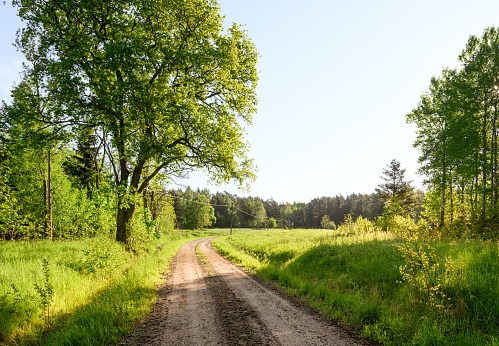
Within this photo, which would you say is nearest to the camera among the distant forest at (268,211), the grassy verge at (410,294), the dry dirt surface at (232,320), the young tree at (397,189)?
the grassy verge at (410,294)

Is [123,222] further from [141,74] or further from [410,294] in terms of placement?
[410,294]

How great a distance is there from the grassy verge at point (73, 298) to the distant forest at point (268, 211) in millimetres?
77507

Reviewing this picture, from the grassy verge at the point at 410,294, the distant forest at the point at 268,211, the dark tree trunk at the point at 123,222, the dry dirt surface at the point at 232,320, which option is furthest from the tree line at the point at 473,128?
the distant forest at the point at 268,211

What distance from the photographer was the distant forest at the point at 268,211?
9144cm

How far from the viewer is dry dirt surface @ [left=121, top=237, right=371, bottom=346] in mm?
4805

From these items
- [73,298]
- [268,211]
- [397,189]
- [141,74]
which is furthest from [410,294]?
[268,211]

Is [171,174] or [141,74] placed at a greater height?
[141,74]

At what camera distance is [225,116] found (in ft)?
43.2

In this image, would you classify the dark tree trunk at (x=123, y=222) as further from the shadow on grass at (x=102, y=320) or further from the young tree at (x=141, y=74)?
the shadow on grass at (x=102, y=320)

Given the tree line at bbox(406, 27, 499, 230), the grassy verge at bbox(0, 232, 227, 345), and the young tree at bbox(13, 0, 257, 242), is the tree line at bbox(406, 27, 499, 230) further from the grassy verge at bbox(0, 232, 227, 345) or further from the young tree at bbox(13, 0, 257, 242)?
the grassy verge at bbox(0, 232, 227, 345)

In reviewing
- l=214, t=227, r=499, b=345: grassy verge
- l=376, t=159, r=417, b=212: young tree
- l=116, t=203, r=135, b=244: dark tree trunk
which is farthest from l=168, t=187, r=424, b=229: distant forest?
l=214, t=227, r=499, b=345: grassy verge

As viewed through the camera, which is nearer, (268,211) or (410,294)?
(410,294)

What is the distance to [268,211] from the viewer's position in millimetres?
139250

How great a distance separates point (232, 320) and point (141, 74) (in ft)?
39.2
